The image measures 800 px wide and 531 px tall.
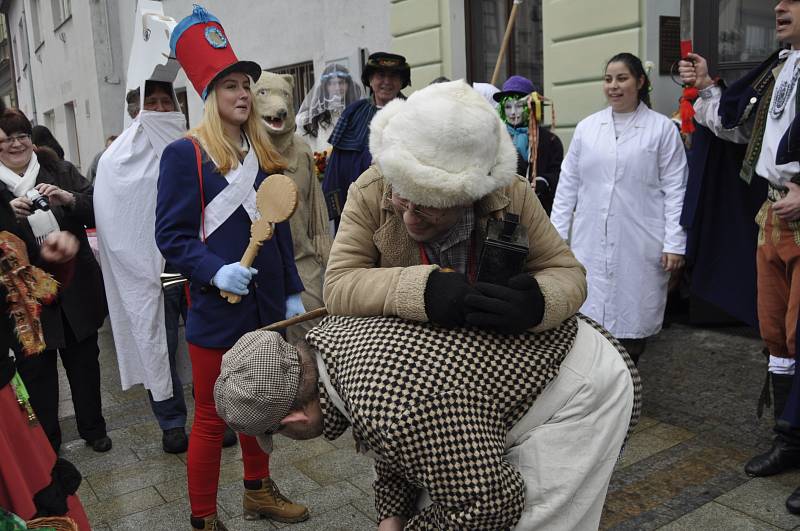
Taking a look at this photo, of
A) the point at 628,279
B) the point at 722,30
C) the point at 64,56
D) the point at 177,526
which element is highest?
the point at 64,56

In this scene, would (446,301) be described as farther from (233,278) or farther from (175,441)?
(175,441)

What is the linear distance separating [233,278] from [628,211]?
93.1 inches

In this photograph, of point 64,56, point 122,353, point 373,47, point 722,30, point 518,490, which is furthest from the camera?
point 64,56

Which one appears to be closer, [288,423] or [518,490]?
[518,490]

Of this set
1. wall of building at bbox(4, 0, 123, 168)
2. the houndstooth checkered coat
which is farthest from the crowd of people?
wall of building at bbox(4, 0, 123, 168)

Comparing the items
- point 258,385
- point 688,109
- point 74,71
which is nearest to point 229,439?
point 258,385

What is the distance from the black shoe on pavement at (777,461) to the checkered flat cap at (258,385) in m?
2.64

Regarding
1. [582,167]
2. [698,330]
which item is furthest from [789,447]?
[698,330]

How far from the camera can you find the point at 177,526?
3.24 m

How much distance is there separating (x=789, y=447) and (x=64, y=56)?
19953mm

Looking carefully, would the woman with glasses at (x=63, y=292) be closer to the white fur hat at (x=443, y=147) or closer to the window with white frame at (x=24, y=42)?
the white fur hat at (x=443, y=147)

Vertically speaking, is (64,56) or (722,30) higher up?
(64,56)

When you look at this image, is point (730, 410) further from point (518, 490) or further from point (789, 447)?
point (518, 490)

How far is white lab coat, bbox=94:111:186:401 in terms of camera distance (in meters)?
3.85
